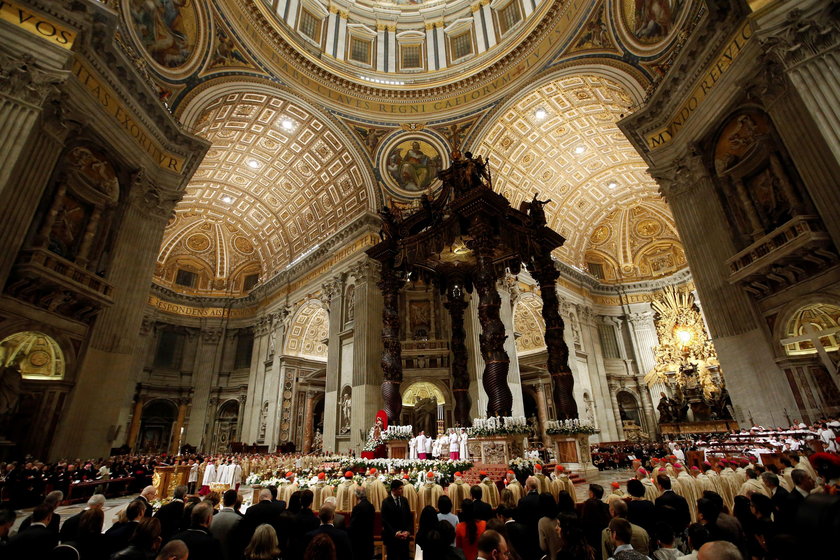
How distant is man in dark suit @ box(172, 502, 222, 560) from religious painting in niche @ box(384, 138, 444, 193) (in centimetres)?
1681

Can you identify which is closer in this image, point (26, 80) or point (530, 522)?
point (530, 522)

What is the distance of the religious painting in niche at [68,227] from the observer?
357 inches

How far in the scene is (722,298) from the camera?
978 cm

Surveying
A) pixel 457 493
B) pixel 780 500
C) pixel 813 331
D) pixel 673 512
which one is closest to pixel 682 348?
pixel 813 331

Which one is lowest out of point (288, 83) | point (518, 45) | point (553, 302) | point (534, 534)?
point (534, 534)

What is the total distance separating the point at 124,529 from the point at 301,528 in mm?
1282

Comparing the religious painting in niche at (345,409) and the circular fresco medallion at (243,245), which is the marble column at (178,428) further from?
the religious painting in niche at (345,409)

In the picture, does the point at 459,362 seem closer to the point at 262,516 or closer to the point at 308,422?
the point at 262,516

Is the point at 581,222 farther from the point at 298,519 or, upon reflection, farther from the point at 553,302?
the point at 298,519

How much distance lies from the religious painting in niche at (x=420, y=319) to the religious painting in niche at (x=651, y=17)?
12.0 metres

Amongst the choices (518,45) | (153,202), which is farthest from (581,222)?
(153,202)

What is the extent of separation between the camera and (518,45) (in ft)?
52.9

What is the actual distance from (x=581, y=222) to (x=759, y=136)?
14.1m

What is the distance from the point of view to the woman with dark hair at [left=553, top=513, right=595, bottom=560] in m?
2.42
